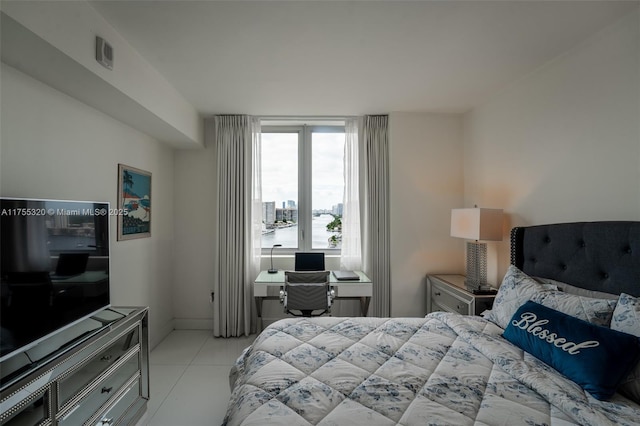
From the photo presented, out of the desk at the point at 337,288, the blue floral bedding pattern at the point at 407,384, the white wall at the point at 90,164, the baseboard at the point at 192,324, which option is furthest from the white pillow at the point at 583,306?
the baseboard at the point at 192,324

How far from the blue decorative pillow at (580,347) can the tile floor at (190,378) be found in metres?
2.03

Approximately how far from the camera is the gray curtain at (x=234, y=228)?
3236mm

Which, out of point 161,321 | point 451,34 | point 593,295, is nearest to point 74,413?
point 161,321

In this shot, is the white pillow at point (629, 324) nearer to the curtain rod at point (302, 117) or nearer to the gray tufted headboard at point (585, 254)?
the gray tufted headboard at point (585, 254)

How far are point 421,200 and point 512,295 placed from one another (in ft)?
5.21

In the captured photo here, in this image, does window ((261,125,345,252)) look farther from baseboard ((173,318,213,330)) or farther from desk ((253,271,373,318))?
baseboard ((173,318,213,330))

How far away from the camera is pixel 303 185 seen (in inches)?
141

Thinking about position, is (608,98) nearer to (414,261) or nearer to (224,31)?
(414,261)

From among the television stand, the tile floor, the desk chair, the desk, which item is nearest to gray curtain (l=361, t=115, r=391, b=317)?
the desk

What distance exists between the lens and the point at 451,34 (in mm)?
1791

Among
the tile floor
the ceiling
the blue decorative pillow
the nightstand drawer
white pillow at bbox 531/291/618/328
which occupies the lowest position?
the tile floor

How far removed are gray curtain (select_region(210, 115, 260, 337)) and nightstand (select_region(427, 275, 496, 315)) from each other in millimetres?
2044

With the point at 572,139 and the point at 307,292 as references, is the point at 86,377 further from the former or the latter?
the point at 572,139

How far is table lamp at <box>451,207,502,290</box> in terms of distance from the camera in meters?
2.42
